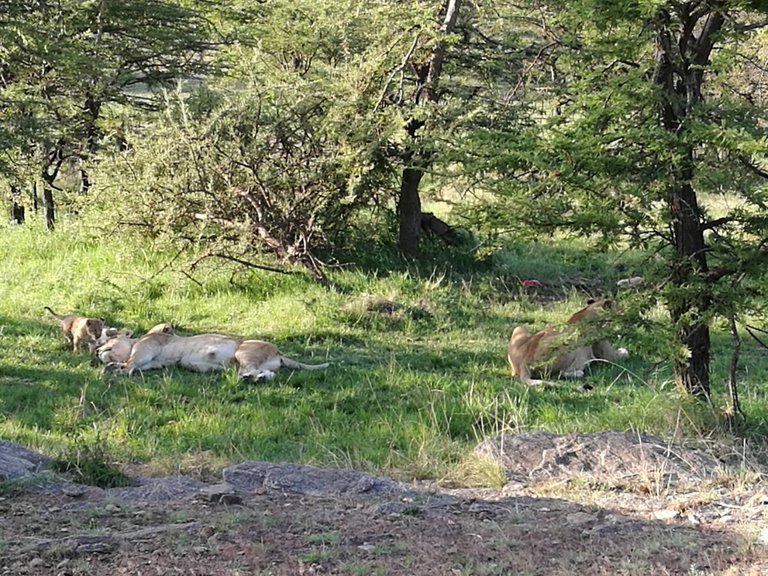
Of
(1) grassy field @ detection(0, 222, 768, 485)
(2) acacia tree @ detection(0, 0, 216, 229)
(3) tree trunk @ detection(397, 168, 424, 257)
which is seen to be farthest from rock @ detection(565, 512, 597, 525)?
(2) acacia tree @ detection(0, 0, 216, 229)

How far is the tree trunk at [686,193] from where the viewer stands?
712cm

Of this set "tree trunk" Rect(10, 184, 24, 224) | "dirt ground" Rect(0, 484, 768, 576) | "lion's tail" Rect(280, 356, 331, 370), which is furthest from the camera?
"tree trunk" Rect(10, 184, 24, 224)

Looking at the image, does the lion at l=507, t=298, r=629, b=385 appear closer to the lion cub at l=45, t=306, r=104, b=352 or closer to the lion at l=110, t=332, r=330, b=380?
the lion at l=110, t=332, r=330, b=380

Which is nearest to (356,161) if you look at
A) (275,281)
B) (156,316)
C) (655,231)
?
(275,281)

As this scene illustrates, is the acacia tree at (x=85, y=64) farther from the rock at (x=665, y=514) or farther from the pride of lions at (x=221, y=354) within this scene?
the rock at (x=665, y=514)

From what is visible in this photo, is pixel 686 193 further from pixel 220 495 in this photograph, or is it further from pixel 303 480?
pixel 220 495

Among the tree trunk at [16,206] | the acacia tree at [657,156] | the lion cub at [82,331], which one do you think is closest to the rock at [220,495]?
the acacia tree at [657,156]

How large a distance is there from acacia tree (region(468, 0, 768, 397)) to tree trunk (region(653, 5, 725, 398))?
0.03 feet

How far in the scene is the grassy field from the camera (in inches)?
299

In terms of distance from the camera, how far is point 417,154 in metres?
13.3

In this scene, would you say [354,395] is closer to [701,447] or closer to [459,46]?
[701,447]

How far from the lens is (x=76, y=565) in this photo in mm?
4207

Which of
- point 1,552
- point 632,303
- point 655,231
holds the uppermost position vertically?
Result: point 655,231

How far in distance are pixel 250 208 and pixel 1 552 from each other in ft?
33.0
